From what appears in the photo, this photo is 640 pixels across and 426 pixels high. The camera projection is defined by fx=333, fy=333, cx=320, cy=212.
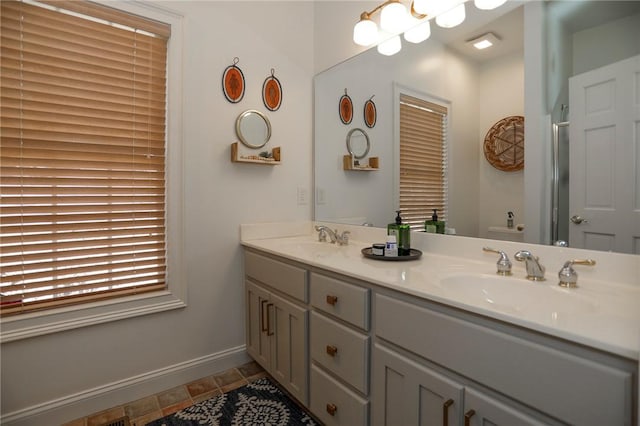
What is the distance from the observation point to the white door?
3.37ft

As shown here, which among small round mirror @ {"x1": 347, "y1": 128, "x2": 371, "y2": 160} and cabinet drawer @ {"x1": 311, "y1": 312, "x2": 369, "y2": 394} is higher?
small round mirror @ {"x1": 347, "y1": 128, "x2": 371, "y2": 160}

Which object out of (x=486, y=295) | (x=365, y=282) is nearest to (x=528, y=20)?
(x=486, y=295)

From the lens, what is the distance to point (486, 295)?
119 cm

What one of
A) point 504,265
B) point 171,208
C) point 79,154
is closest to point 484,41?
point 504,265

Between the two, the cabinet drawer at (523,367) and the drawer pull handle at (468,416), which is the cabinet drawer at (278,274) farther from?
the drawer pull handle at (468,416)

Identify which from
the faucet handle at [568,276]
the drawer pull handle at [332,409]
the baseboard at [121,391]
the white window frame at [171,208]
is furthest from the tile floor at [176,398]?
the faucet handle at [568,276]

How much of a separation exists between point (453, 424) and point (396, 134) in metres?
1.34

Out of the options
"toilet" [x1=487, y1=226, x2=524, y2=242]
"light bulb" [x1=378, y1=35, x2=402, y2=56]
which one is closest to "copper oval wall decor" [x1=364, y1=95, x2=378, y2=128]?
"light bulb" [x1=378, y1=35, x2=402, y2=56]

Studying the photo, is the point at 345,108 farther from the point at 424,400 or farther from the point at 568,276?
the point at 424,400

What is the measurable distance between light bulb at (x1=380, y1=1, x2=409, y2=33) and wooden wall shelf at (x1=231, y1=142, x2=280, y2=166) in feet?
3.02

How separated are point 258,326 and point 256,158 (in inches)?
39.0

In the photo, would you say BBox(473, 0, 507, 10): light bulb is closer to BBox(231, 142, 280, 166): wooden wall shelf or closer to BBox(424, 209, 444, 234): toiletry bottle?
BBox(424, 209, 444, 234): toiletry bottle

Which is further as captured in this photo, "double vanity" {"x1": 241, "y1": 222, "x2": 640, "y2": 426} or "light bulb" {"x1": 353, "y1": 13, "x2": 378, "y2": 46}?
"light bulb" {"x1": 353, "y1": 13, "x2": 378, "y2": 46}

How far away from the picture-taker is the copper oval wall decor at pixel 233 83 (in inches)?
77.6
